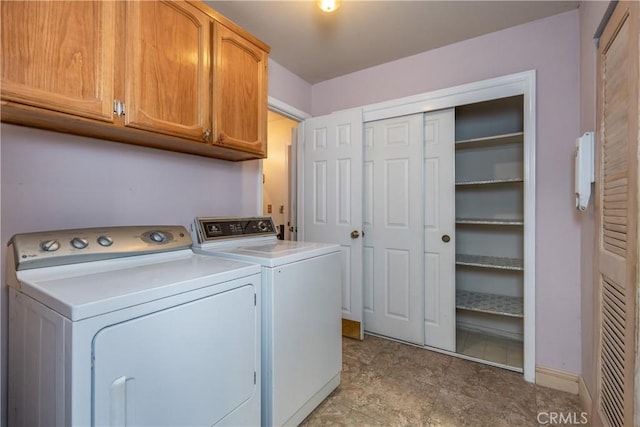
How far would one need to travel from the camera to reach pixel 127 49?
1.26 metres

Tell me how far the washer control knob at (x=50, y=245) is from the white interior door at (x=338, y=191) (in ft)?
6.50

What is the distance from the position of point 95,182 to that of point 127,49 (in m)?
0.67

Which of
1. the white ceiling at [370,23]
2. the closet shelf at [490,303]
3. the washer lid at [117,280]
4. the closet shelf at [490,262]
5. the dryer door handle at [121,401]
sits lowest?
the closet shelf at [490,303]

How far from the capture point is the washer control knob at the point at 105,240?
4.17 ft

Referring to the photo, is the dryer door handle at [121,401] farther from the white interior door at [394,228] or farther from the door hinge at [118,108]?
the white interior door at [394,228]

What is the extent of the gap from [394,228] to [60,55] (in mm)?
2341

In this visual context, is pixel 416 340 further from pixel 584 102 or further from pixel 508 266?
pixel 584 102

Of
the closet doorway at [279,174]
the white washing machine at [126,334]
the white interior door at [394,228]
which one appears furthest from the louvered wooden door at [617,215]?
the closet doorway at [279,174]

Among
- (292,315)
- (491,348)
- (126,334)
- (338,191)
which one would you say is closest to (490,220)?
(491,348)

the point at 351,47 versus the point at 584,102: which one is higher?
the point at 351,47

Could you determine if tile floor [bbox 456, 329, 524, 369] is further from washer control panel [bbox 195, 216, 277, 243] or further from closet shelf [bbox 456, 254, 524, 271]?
washer control panel [bbox 195, 216, 277, 243]

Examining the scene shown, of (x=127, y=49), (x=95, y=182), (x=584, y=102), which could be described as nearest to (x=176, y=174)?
(x=95, y=182)

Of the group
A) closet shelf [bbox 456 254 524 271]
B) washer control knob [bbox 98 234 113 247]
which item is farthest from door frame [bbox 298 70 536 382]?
washer control knob [bbox 98 234 113 247]

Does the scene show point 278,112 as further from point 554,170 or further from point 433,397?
point 433,397
